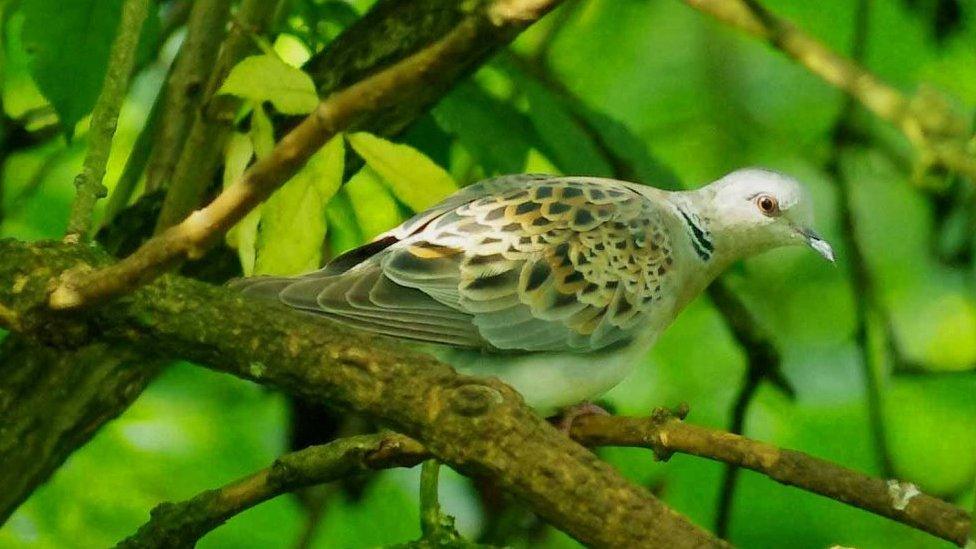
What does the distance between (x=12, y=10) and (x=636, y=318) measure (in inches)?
50.9

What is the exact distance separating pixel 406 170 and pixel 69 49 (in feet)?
2.15

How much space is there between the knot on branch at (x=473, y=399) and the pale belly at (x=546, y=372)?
82 centimetres

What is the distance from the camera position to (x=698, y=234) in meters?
2.68

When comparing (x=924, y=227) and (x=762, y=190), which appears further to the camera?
(x=924, y=227)

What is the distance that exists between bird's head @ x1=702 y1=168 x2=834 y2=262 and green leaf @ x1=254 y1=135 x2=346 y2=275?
1.02 meters

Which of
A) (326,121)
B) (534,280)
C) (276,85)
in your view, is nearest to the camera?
(326,121)

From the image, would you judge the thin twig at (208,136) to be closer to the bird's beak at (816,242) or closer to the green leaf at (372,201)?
the green leaf at (372,201)

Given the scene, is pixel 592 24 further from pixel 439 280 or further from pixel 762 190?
pixel 439 280

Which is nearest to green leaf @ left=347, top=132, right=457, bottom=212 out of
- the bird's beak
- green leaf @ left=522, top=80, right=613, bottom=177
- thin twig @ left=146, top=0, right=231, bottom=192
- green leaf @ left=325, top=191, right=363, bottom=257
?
green leaf @ left=325, top=191, right=363, bottom=257

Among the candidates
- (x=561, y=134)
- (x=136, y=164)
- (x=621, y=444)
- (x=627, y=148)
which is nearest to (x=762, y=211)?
(x=627, y=148)

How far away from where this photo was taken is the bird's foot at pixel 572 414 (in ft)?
7.37

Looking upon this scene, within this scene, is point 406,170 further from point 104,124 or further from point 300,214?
point 104,124

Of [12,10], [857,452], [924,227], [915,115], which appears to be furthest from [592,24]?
[915,115]

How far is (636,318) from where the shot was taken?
8.18ft
